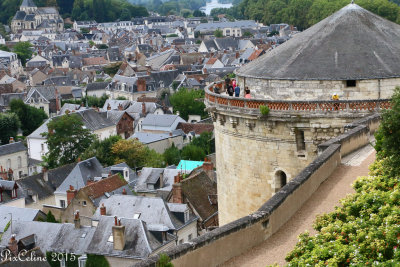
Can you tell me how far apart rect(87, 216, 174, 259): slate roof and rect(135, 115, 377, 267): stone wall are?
20.9 m

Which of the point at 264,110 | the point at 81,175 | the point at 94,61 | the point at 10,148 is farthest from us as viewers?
the point at 94,61

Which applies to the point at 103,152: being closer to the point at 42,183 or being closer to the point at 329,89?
the point at 42,183

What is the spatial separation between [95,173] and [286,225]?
4591 centimetres

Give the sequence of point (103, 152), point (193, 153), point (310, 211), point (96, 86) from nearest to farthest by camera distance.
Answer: point (310, 211)
point (193, 153)
point (103, 152)
point (96, 86)

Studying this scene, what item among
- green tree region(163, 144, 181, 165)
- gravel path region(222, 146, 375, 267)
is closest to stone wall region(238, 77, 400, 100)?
gravel path region(222, 146, 375, 267)

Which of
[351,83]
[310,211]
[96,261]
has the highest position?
[351,83]

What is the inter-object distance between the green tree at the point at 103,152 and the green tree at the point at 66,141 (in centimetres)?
161

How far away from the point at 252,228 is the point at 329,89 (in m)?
9.69

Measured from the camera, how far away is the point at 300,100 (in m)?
20.8

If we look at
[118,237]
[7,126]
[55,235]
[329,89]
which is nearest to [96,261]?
[118,237]

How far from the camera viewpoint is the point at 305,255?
403 inches

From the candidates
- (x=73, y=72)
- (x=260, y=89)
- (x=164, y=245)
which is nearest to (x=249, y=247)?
(x=260, y=89)

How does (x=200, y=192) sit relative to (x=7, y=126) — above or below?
below

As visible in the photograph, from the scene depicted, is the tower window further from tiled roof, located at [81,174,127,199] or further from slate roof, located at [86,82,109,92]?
slate roof, located at [86,82,109,92]
